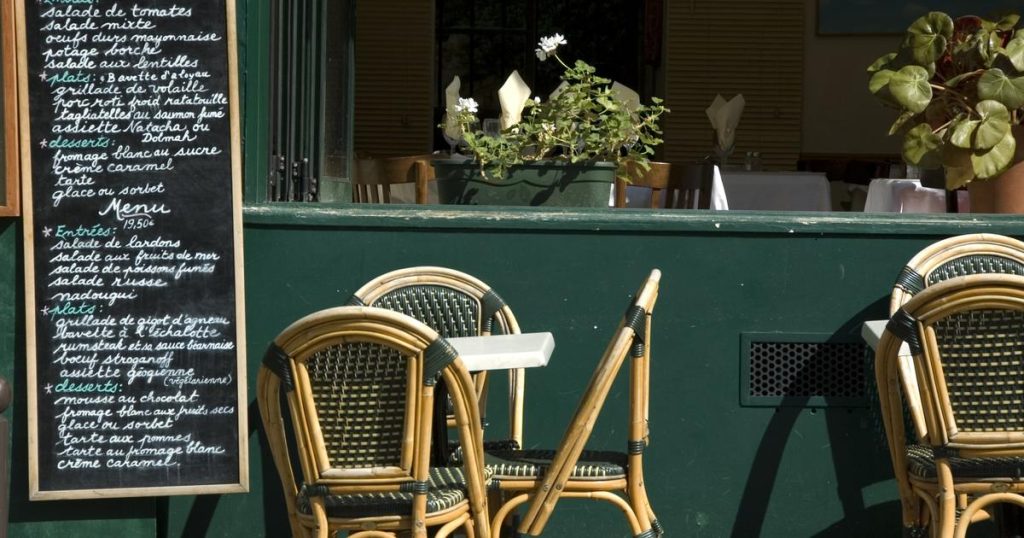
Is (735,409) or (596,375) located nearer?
(596,375)

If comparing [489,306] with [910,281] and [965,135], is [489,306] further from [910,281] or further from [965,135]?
[965,135]

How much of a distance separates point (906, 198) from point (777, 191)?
105 cm

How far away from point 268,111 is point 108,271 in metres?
0.69

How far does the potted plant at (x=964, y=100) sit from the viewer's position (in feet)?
13.5

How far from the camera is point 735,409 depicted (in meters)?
4.09

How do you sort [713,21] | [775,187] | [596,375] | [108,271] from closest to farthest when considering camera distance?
[596,375] < [108,271] < [775,187] < [713,21]

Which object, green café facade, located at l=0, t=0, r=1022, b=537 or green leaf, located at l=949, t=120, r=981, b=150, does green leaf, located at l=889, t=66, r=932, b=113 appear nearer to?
green leaf, located at l=949, t=120, r=981, b=150

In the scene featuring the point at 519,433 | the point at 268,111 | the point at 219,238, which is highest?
the point at 268,111

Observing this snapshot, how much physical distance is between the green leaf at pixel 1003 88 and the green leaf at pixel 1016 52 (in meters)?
0.04

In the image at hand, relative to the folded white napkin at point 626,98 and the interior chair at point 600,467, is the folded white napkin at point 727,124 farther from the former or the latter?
the interior chair at point 600,467

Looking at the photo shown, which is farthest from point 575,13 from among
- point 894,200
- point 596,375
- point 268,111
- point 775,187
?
point 596,375

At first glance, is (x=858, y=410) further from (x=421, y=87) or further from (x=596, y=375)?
(x=421, y=87)

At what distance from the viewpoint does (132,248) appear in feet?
12.5

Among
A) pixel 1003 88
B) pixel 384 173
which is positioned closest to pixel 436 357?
pixel 1003 88
